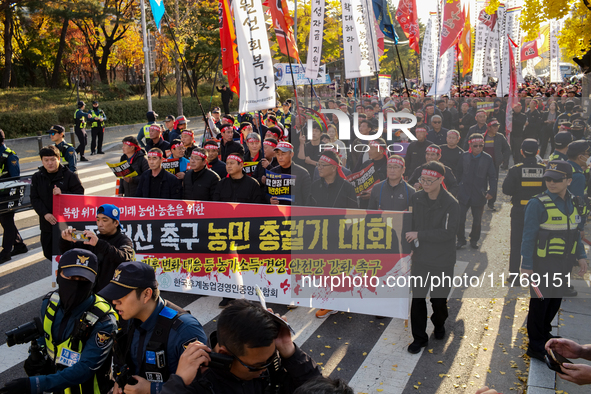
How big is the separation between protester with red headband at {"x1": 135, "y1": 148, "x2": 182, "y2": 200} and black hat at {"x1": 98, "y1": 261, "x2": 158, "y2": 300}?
4.74 m

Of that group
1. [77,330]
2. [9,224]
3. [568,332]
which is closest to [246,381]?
[77,330]

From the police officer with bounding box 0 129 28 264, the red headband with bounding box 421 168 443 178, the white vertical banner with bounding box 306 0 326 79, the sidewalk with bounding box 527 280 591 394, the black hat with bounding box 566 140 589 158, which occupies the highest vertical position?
the white vertical banner with bounding box 306 0 326 79

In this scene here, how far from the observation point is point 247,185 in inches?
271

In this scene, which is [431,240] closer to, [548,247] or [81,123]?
[548,247]

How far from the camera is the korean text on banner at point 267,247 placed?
226 inches

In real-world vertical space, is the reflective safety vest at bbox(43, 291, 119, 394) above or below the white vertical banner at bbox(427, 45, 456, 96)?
below

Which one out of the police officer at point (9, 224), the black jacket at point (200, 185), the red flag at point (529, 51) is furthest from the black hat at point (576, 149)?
Answer: the red flag at point (529, 51)

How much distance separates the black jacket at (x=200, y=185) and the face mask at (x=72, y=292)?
4.30m

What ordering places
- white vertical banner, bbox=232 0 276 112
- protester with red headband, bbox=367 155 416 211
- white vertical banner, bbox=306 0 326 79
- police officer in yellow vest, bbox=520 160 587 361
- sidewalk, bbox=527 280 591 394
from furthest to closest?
white vertical banner, bbox=306 0 326 79, white vertical banner, bbox=232 0 276 112, protester with red headband, bbox=367 155 416 211, police officer in yellow vest, bbox=520 160 587 361, sidewalk, bbox=527 280 591 394

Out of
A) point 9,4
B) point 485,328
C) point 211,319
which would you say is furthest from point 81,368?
point 9,4

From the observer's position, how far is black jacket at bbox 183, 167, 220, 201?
7.32 meters

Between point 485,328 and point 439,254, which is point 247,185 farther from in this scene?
point 485,328

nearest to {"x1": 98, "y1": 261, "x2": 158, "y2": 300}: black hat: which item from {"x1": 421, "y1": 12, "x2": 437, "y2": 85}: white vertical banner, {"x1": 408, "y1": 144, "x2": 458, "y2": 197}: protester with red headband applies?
{"x1": 408, "y1": 144, "x2": 458, "y2": 197}: protester with red headband

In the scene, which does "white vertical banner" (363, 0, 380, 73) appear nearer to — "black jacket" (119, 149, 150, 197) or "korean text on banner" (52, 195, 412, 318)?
"black jacket" (119, 149, 150, 197)
